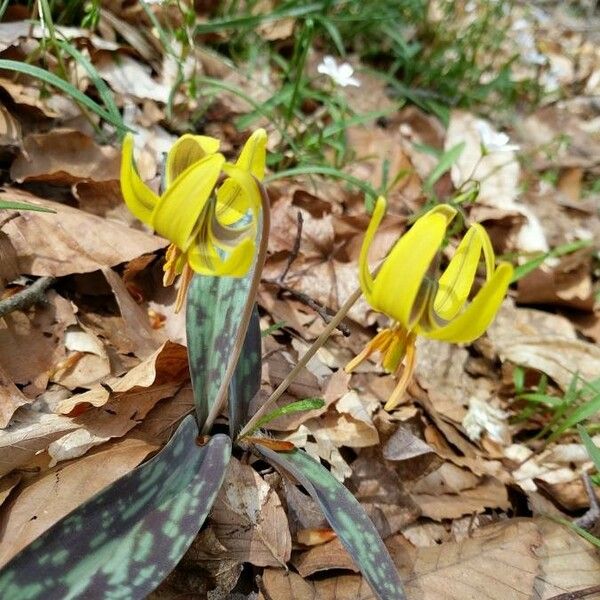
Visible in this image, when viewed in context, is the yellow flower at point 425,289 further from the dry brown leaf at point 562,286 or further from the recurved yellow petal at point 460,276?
the dry brown leaf at point 562,286

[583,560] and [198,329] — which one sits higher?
[198,329]

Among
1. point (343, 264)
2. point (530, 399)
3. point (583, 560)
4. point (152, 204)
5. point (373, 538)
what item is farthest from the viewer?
point (343, 264)

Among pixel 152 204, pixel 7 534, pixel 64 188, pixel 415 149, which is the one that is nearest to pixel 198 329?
pixel 152 204

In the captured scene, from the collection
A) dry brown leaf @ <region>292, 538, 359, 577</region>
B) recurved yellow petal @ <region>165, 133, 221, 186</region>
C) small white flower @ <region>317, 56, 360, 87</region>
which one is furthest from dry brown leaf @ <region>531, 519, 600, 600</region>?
small white flower @ <region>317, 56, 360, 87</region>

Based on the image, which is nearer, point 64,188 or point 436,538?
point 436,538

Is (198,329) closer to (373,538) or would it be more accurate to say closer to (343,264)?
(373,538)

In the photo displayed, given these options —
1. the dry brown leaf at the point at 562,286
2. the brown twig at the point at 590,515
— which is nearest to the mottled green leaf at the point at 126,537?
the brown twig at the point at 590,515

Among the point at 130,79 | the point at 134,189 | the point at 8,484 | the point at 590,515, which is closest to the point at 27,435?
the point at 8,484
